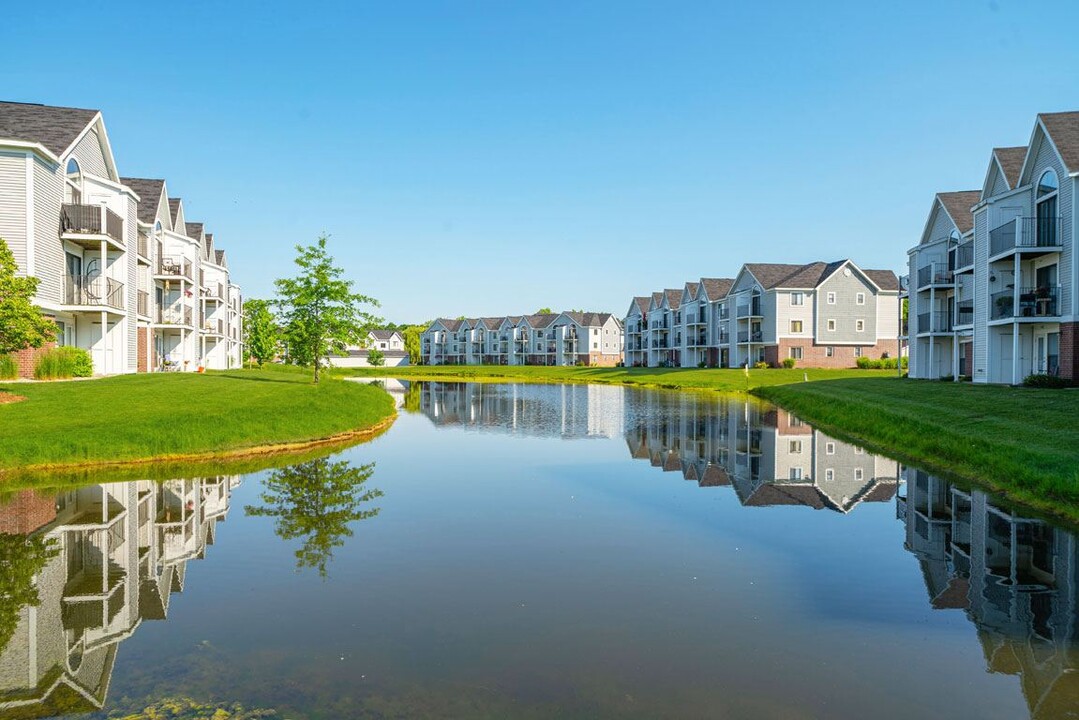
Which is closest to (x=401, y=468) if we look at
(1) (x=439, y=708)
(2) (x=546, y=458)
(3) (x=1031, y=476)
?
(2) (x=546, y=458)

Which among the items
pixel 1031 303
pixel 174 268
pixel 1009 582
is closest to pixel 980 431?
pixel 1009 582

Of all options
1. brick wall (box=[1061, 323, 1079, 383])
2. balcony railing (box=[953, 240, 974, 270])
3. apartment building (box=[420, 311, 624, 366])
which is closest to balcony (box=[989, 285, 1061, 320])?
brick wall (box=[1061, 323, 1079, 383])

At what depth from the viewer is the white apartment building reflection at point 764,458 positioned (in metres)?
14.5

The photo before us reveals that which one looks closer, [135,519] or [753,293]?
[135,519]

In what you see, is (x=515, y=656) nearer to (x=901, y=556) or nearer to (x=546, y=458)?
(x=901, y=556)

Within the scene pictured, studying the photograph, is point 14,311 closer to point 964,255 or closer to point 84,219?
point 84,219

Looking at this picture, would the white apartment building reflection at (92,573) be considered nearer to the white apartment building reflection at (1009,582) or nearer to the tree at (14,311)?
the white apartment building reflection at (1009,582)

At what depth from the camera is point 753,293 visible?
7119cm

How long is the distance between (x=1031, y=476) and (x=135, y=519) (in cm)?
1608

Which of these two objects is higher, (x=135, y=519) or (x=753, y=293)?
(x=753, y=293)

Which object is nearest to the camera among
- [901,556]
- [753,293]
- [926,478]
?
[901,556]

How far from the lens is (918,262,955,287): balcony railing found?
4091 centimetres

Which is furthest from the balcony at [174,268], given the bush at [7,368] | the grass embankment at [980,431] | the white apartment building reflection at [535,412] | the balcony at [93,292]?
the grass embankment at [980,431]

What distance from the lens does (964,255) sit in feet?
123
